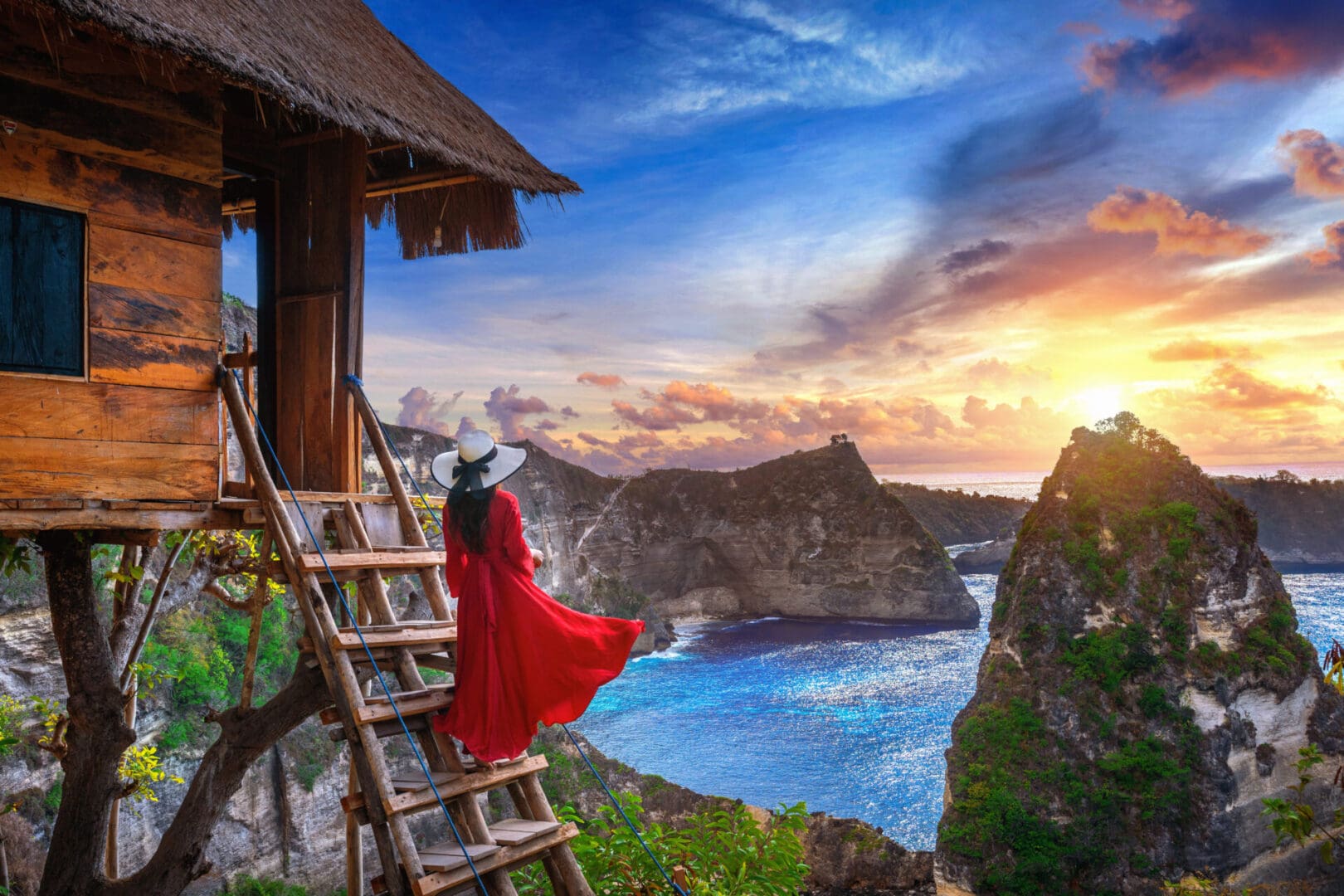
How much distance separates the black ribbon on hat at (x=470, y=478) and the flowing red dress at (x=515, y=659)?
0.20 metres

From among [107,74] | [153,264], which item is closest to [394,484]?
[153,264]

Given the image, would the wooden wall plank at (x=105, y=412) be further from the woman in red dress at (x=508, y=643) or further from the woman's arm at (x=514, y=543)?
the woman's arm at (x=514, y=543)

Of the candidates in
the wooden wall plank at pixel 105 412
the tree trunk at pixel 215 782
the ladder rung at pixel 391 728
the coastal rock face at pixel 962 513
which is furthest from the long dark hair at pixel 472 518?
the coastal rock face at pixel 962 513

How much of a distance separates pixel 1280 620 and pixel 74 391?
3533 cm

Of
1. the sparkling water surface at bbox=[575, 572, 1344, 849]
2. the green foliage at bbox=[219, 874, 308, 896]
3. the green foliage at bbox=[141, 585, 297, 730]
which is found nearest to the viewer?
the green foliage at bbox=[219, 874, 308, 896]

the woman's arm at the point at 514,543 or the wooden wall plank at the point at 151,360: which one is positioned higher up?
the wooden wall plank at the point at 151,360

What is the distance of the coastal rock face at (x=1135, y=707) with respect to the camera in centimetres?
2678

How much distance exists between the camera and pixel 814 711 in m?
51.6

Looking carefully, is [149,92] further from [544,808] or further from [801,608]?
[801,608]

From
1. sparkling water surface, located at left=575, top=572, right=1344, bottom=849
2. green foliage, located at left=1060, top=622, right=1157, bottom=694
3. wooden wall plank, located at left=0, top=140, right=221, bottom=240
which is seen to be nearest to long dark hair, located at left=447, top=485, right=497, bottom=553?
wooden wall plank, located at left=0, top=140, right=221, bottom=240

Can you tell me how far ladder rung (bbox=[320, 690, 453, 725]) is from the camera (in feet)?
15.4

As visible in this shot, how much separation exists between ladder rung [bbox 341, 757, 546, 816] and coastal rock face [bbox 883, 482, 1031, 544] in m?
94.8

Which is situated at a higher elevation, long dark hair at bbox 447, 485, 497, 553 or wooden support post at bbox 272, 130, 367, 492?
wooden support post at bbox 272, 130, 367, 492

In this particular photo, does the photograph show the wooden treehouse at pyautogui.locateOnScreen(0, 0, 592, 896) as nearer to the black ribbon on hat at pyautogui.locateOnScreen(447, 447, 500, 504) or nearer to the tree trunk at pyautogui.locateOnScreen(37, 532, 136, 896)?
the tree trunk at pyautogui.locateOnScreen(37, 532, 136, 896)
